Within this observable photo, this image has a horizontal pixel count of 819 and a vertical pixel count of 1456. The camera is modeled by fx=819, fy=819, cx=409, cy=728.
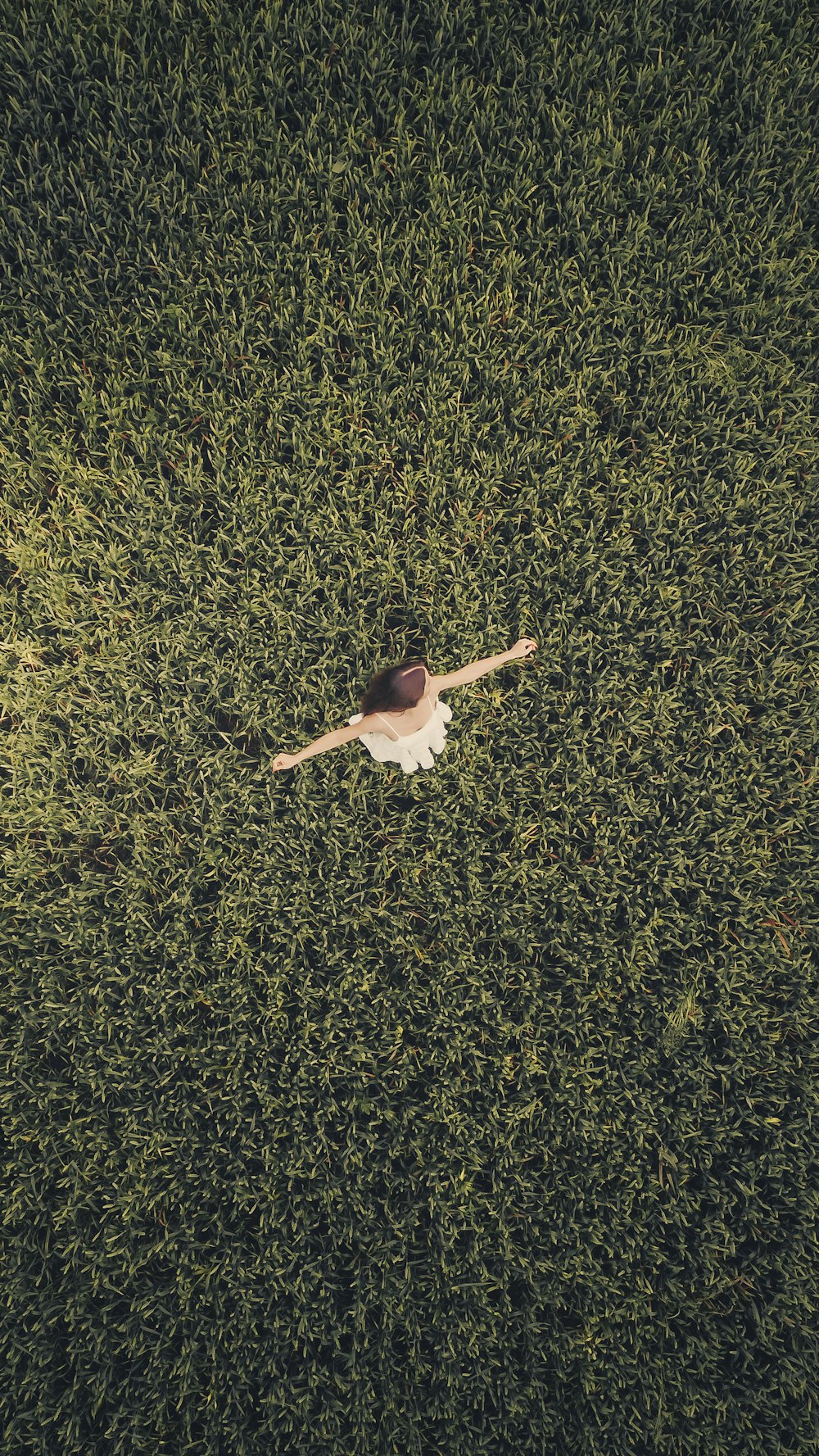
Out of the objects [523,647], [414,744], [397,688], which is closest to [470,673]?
[523,647]

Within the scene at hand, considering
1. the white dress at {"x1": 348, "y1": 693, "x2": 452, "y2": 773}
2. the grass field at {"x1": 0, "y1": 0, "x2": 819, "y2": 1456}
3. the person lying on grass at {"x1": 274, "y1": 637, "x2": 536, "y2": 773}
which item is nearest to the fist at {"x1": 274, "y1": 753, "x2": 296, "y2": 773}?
→ the person lying on grass at {"x1": 274, "y1": 637, "x2": 536, "y2": 773}

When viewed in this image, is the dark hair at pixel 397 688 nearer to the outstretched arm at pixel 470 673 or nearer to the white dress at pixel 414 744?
the white dress at pixel 414 744

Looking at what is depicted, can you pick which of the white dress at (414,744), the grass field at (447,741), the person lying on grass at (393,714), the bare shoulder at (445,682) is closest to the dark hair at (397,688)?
the person lying on grass at (393,714)

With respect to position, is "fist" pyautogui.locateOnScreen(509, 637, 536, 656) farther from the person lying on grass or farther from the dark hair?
the dark hair

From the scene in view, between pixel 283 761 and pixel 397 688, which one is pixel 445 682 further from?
pixel 283 761

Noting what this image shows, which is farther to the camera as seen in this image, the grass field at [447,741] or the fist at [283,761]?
the grass field at [447,741]
